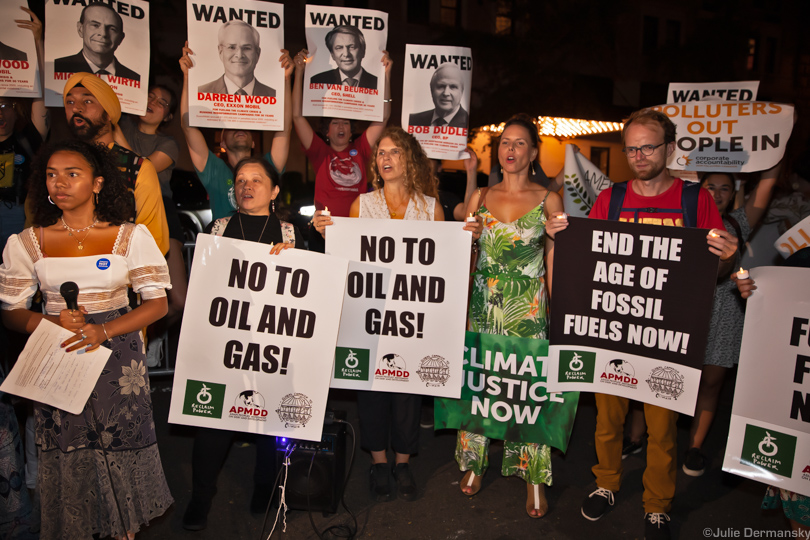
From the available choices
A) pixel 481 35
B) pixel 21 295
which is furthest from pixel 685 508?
pixel 481 35

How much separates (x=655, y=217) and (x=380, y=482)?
2289 mm

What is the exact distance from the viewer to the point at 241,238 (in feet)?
10.1

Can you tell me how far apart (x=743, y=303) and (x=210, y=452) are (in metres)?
3.61

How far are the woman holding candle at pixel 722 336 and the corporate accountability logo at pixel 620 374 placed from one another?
3.99 ft

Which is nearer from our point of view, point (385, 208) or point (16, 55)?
point (385, 208)

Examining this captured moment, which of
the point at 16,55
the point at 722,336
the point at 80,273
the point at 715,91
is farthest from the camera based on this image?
the point at 715,91

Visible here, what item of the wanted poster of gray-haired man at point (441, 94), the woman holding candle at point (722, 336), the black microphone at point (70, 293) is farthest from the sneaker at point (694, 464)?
the black microphone at point (70, 293)

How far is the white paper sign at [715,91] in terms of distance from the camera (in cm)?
483

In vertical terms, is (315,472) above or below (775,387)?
below

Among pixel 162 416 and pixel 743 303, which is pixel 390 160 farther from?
pixel 162 416

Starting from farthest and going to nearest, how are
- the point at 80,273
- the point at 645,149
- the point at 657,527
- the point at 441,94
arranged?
the point at 441,94
the point at 657,527
the point at 645,149
the point at 80,273

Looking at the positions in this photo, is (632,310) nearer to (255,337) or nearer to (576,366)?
(576,366)

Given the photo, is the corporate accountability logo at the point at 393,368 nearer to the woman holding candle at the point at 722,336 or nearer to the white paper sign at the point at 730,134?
the woman holding candle at the point at 722,336

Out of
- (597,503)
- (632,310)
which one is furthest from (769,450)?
(597,503)
